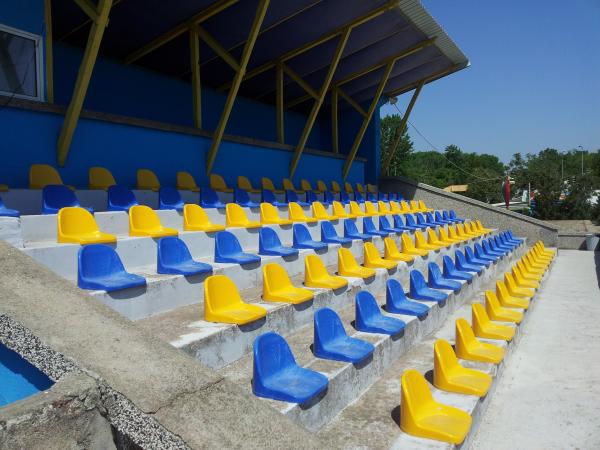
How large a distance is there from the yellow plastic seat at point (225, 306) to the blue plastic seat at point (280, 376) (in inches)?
22.3

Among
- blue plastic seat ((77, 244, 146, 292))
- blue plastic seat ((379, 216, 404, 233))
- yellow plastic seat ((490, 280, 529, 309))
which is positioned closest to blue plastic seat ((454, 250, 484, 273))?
yellow plastic seat ((490, 280, 529, 309))

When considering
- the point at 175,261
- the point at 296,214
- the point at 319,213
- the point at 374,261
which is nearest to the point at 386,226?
the point at 319,213

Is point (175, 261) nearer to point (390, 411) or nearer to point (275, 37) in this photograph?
point (390, 411)

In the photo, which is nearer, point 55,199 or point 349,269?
point 55,199

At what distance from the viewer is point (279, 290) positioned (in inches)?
179

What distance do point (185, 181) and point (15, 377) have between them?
6736 millimetres

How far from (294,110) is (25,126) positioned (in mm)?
11193

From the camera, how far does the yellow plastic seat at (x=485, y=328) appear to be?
16.1 feet

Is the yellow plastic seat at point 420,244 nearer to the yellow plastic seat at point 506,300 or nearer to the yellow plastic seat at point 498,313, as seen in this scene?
the yellow plastic seat at point 506,300

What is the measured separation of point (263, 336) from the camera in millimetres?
2943

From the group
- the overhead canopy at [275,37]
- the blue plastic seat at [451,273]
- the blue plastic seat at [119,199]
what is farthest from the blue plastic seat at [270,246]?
the overhead canopy at [275,37]

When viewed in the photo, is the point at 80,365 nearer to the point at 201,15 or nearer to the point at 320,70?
the point at 201,15

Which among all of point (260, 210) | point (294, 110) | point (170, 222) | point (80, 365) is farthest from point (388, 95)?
point (80, 365)

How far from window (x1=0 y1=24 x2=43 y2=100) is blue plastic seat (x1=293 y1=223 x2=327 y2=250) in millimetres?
4124
